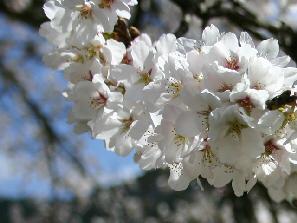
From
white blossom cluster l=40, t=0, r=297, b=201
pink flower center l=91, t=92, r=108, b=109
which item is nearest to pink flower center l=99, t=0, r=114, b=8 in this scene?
white blossom cluster l=40, t=0, r=297, b=201

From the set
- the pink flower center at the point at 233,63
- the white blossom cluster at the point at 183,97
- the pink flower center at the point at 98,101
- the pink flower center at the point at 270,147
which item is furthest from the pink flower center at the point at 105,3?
the pink flower center at the point at 270,147

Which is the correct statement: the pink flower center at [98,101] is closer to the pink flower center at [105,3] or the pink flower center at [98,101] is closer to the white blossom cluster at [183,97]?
the white blossom cluster at [183,97]

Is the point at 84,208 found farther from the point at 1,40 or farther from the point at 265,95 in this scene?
the point at 265,95

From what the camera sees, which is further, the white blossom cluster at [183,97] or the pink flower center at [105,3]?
the pink flower center at [105,3]

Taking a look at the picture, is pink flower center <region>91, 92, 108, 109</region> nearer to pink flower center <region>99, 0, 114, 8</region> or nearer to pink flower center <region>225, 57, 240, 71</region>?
pink flower center <region>99, 0, 114, 8</region>

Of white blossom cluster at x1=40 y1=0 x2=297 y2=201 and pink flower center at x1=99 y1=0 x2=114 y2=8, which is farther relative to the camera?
pink flower center at x1=99 y1=0 x2=114 y2=8

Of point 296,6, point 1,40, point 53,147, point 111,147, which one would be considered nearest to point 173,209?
point 53,147

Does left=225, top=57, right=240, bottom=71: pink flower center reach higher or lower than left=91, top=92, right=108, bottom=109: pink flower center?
higher

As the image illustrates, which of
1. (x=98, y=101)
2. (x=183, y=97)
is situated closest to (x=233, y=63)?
(x=183, y=97)
